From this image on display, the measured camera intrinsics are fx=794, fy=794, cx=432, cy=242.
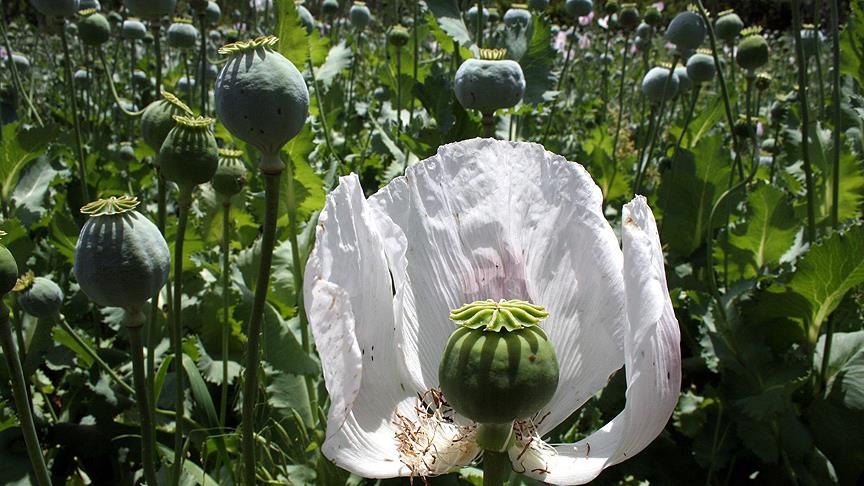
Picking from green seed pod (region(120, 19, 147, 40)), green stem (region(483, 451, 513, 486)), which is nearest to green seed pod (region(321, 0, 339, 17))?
green seed pod (region(120, 19, 147, 40))

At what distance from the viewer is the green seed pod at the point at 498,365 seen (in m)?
0.75

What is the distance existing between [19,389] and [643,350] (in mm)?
858

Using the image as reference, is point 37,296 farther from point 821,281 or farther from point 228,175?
point 821,281

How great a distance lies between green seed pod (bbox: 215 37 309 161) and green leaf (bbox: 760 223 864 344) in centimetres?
130

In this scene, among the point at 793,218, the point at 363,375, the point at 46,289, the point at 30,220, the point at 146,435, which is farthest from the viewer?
the point at 30,220

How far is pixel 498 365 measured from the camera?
749mm

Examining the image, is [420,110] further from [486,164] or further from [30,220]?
[486,164]

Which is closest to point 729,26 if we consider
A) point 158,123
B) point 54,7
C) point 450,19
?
point 450,19

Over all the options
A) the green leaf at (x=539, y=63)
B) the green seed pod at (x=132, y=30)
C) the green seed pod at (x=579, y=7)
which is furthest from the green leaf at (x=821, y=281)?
the green seed pod at (x=132, y=30)

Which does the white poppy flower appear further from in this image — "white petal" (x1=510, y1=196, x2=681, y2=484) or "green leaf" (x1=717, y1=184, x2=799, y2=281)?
"green leaf" (x1=717, y1=184, x2=799, y2=281)

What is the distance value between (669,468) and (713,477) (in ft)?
0.39

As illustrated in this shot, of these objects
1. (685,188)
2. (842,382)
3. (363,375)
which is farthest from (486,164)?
(685,188)

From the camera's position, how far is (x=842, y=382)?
1.92m

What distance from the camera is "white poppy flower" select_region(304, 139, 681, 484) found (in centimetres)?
79
